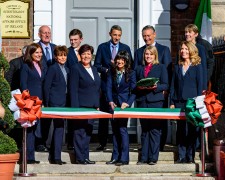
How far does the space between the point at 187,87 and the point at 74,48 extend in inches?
75.6

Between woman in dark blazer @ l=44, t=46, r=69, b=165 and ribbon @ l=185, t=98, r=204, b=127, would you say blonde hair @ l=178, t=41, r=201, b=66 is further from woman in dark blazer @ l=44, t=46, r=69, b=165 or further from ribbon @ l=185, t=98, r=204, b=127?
woman in dark blazer @ l=44, t=46, r=69, b=165

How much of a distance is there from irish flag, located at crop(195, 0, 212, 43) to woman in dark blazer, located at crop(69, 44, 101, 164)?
8.88 ft

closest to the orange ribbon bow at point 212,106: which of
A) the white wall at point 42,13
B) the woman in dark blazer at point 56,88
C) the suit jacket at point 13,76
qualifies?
the woman in dark blazer at point 56,88

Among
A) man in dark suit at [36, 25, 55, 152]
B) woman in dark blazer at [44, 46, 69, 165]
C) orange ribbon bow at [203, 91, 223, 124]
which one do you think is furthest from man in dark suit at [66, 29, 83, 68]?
orange ribbon bow at [203, 91, 223, 124]

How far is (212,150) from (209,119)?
87cm

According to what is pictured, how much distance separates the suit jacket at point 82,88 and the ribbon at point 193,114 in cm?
135

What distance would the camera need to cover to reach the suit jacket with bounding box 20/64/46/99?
12.4m

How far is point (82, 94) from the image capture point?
12.4 metres

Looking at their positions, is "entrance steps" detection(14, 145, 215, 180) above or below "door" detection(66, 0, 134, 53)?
below

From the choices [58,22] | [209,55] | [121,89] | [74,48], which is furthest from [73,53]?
[209,55]

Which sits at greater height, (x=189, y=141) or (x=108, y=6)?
(x=108, y=6)

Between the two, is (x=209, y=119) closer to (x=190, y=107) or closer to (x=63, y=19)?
(x=190, y=107)

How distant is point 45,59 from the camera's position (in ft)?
42.5

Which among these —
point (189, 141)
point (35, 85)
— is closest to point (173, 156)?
point (189, 141)
